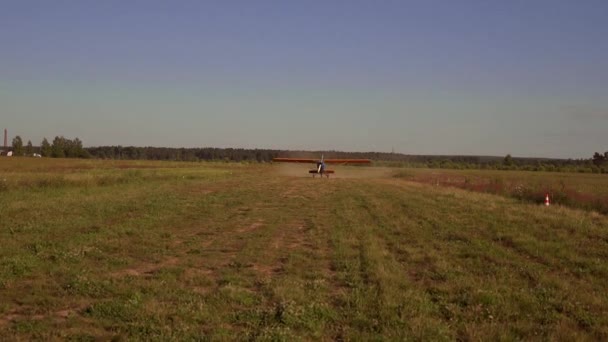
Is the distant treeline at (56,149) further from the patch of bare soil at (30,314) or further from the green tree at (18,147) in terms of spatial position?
the patch of bare soil at (30,314)

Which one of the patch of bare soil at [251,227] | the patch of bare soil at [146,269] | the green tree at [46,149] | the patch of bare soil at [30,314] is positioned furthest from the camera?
the green tree at [46,149]

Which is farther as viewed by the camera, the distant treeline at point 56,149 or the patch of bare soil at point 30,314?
the distant treeline at point 56,149

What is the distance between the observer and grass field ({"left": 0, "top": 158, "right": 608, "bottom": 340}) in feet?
19.9

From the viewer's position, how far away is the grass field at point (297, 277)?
6.06 meters

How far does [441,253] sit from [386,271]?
8.84ft

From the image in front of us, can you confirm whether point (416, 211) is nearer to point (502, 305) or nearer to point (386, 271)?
point (386, 271)

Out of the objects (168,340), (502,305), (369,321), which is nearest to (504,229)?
(502,305)

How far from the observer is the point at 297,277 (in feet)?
28.7

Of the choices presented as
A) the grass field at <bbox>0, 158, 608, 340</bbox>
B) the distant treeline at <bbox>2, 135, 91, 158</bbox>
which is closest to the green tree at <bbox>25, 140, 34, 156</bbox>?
the distant treeline at <bbox>2, 135, 91, 158</bbox>

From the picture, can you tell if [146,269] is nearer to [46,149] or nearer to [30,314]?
[30,314]

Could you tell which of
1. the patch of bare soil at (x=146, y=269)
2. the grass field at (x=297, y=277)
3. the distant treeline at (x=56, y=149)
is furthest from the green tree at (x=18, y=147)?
the patch of bare soil at (x=146, y=269)

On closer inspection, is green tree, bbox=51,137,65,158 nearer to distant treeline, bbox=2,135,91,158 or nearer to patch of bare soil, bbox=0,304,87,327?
distant treeline, bbox=2,135,91,158

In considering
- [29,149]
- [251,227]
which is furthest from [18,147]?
[251,227]

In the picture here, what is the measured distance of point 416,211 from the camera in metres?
20.6
